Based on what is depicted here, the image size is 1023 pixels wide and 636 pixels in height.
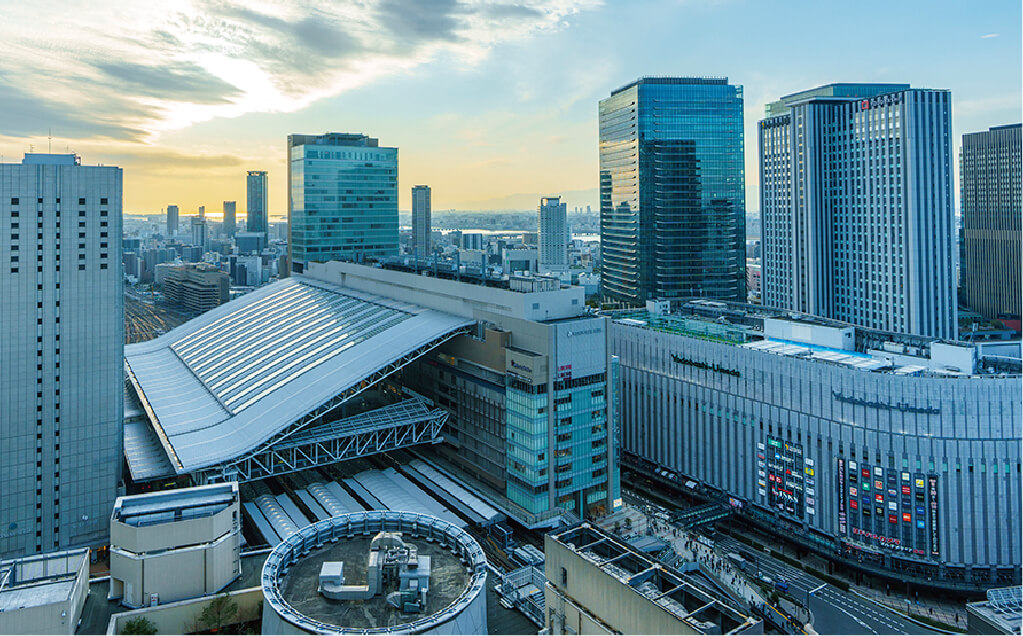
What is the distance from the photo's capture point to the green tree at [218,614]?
31.9 meters

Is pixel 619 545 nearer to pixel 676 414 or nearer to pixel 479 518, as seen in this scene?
pixel 479 518

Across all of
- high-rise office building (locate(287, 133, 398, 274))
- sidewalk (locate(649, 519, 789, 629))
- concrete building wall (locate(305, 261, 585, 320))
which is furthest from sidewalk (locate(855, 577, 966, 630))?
high-rise office building (locate(287, 133, 398, 274))

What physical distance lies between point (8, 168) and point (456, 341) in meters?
33.5

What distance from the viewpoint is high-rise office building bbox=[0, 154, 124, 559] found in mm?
52000

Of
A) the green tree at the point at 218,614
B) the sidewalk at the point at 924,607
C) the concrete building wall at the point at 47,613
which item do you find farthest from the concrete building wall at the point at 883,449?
the concrete building wall at the point at 47,613

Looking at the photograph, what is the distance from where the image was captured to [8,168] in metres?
51.2

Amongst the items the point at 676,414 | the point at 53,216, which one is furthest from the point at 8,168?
the point at 676,414

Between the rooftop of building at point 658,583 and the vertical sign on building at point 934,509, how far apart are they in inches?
1411

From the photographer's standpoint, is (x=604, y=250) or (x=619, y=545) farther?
(x=604, y=250)

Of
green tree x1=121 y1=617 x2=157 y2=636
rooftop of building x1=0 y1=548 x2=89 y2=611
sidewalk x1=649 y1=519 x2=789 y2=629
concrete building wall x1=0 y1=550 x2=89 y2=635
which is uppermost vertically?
rooftop of building x1=0 y1=548 x2=89 y2=611

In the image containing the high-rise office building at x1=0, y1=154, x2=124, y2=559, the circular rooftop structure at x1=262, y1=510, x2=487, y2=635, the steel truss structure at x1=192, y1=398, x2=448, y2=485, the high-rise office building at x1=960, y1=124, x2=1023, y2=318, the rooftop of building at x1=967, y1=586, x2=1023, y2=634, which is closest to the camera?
the circular rooftop structure at x1=262, y1=510, x2=487, y2=635

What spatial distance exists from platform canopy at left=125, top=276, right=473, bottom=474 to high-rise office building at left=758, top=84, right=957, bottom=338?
237 feet

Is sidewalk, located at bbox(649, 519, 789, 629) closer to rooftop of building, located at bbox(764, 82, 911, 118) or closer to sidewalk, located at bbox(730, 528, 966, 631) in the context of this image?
sidewalk, located at bbox(730, 528, 966, 631)

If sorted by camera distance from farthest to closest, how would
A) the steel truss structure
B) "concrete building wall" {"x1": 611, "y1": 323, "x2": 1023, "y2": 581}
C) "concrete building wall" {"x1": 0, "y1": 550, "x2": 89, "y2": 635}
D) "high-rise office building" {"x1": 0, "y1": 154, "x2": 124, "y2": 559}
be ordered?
"concrete building wall" {"x1": 611, "y1": 323, "x2": 1023, "y2": 581}, "high-rise office building" {"x1": 0, "y1": 154, "x2": 124, "y2": 559}, the steel truss structure, "concrete building wall" {"x1": 0, "y1": 550, "x2": 89, "y2": 635}
